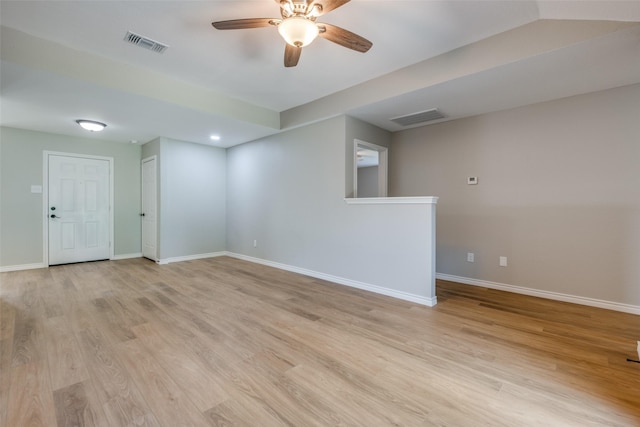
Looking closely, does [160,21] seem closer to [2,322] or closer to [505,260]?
[2,322]

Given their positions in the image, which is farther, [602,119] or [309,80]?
[309,80]

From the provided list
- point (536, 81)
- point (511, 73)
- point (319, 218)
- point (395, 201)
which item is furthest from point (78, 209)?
point (536, 81)

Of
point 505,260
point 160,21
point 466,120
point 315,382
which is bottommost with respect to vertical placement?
point 315,382

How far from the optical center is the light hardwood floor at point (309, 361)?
152 centimetres

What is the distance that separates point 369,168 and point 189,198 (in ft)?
18.1

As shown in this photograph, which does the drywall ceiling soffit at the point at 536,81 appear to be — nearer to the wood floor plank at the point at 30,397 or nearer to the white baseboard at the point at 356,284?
the white baseboard at the point at 356,284

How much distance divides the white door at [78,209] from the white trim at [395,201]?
16.6 feet

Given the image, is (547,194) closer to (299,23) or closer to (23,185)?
(299,23)

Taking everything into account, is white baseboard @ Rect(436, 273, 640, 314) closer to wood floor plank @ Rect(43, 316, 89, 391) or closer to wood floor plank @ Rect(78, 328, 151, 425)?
wood floor plank @ Rect(78, 328, 151, 425)

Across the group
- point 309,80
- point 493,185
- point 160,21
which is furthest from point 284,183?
point 493,185

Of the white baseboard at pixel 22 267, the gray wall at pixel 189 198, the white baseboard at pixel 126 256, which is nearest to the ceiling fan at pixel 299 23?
the gray wall at pixel 189 198

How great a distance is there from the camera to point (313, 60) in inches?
120

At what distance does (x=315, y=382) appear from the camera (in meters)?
1.78

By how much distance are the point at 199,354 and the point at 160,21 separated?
112 inches
